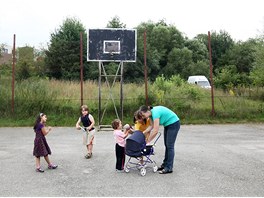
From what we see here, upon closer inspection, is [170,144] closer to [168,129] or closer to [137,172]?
[168,129]

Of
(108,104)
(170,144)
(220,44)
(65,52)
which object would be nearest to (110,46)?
(108,104)

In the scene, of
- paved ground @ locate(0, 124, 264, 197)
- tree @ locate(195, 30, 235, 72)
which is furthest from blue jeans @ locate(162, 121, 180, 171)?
tree @ locate(195, 30, 235, 72)

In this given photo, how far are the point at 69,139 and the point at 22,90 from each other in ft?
15.8

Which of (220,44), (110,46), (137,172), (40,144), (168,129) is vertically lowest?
(137,172)

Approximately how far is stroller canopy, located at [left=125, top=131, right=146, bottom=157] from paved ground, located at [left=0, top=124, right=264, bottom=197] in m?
0.42

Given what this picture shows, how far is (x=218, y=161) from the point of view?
679 centimetres

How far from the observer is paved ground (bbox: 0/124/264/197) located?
4945mm

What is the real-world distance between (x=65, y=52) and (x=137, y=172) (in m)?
28.4

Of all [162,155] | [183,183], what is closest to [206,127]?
[162,155]

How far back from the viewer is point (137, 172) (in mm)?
6059

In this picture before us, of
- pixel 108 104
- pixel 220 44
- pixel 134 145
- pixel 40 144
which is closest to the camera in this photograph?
pixel 134 145

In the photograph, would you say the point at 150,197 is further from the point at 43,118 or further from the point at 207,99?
the point at 207,99

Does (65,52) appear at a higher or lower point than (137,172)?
higher

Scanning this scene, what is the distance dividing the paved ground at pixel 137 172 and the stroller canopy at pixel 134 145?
42 cm
